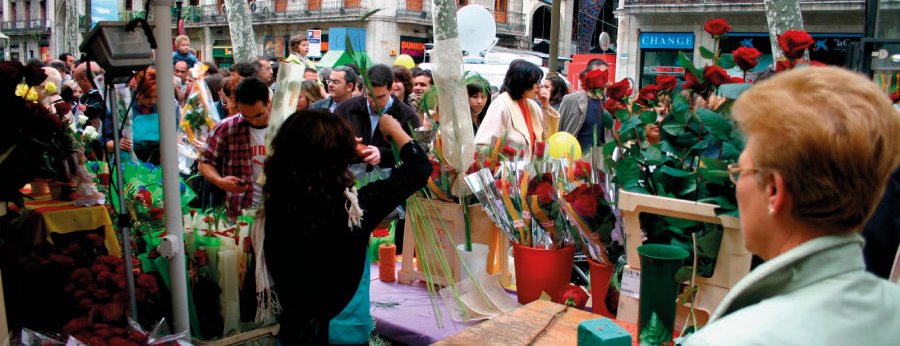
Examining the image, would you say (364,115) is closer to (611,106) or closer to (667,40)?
(611,106)

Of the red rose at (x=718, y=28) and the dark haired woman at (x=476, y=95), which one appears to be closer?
the red rose at (x=718, y=28)

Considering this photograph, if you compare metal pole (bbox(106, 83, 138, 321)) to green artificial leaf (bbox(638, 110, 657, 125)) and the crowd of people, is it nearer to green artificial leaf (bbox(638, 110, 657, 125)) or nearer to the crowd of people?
the crowd of people

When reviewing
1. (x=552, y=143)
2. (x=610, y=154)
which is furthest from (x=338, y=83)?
(x=610, y=154)

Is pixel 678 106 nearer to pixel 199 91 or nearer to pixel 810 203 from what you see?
pixel 810 203

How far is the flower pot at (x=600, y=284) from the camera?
8.15ft

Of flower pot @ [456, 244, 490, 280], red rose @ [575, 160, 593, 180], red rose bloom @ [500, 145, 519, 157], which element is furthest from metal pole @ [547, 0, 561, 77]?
red rose @ [575, 160, 593, 180]

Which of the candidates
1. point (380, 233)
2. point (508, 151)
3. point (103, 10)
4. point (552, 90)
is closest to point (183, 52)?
point (552, 90)

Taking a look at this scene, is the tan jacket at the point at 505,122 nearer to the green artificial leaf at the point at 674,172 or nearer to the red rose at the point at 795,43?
the green artificial leaf at the point at 674,172

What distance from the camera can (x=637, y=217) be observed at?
7.27 feet

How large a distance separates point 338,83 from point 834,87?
13.1ft

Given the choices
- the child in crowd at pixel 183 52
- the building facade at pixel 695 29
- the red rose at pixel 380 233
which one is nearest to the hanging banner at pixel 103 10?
the red rose at pixel 380 233

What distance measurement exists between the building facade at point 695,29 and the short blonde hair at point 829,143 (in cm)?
1667

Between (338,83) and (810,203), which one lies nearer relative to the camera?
(810,203)

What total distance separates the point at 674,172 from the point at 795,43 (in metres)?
0.51
